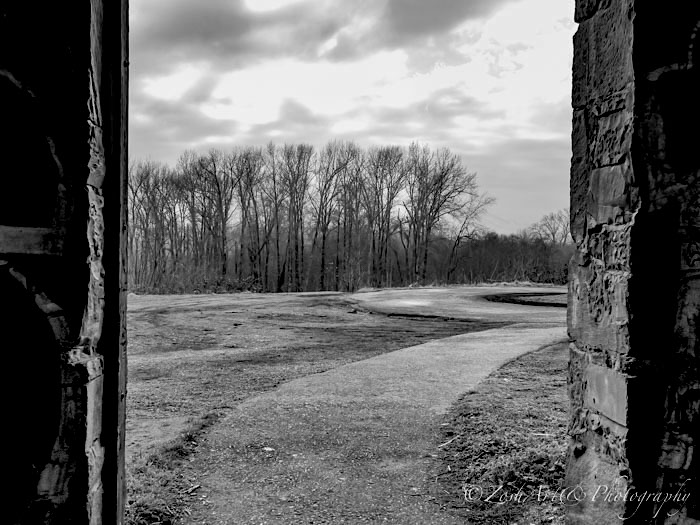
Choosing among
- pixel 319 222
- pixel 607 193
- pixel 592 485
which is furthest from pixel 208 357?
pixel 319 222

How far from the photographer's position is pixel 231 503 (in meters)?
3.56

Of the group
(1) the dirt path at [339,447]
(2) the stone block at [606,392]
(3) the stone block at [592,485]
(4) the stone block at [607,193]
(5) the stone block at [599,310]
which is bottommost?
(1) the dirt path at [339,447]

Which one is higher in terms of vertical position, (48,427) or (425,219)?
(425,219)

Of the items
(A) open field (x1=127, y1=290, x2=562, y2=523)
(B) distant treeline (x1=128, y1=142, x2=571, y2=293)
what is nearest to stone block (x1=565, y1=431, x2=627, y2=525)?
(A) open field (x1=127, y1=290, x2=562, y2=523)

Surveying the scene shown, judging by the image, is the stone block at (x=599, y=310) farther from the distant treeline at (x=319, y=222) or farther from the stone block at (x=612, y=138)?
the distant treeline at (x=319, y=222)

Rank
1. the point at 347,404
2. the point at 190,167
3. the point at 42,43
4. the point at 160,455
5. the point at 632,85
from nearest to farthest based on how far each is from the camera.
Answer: the point at 632,85 < the point at 42,43 < the point at 160,455 < the point at 347,404 < the point at 190,167

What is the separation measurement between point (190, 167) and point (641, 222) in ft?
142

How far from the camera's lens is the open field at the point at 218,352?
3.99 meters

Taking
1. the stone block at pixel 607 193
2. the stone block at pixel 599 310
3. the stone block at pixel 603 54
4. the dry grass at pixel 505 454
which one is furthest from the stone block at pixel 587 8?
the dry grass at pixel 505 454

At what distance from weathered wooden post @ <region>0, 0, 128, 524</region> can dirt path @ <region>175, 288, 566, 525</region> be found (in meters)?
1.23

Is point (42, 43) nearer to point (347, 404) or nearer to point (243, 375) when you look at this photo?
point (347, 404)

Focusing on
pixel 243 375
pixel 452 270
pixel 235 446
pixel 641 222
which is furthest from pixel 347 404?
pixel 452 270

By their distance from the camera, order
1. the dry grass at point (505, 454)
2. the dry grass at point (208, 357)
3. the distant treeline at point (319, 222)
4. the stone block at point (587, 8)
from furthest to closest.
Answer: the distant treeline at point (319, 222)
the dry grass at point (208, 357)
the dry grass at point (505, 454)
the stone block at point (587, 8)

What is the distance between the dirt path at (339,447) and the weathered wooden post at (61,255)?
4.03 feet
